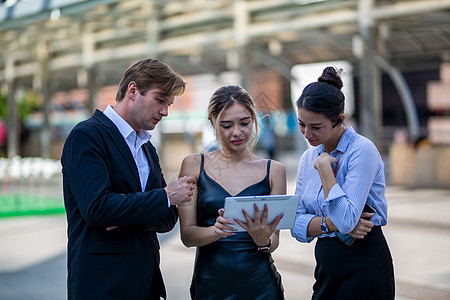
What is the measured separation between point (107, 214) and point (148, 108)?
491 mm

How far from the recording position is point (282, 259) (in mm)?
6891

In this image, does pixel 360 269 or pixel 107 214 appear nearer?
pixel 107 214

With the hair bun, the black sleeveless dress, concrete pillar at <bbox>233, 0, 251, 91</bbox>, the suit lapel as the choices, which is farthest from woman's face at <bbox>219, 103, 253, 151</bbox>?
concrete pillar at <bbox>233, 0, 251, 91</bbox>

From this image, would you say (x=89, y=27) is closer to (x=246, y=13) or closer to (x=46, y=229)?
(x=246, y=13)

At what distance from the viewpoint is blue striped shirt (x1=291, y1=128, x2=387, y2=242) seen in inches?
93.2

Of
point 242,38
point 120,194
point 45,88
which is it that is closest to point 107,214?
point 120,194

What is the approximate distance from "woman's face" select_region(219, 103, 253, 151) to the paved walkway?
116 inches

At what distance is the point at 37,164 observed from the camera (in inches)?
580

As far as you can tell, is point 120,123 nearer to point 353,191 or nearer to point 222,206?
point 222,206

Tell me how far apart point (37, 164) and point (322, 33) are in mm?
8007

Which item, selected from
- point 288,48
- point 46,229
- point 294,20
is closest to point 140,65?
point 46,229

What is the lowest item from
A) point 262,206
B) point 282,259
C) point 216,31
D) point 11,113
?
point 282,259

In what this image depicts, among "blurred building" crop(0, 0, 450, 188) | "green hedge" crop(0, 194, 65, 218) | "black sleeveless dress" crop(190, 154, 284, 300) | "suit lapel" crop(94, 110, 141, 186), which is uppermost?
"blurred building" crop(0, 0, 450, 188)

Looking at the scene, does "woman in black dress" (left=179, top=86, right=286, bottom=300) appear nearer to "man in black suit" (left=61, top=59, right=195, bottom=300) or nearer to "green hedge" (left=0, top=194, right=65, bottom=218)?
"man in black suit" (left=61, top=59, right=195, bottom=300)
